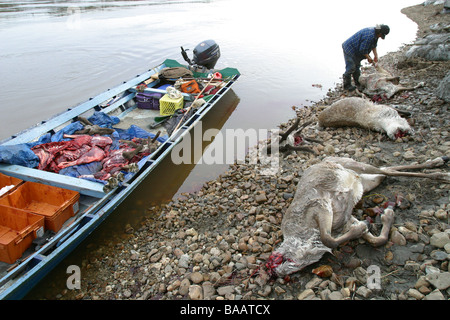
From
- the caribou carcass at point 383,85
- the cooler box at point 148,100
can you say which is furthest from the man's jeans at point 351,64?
the cooler box at point 148,100

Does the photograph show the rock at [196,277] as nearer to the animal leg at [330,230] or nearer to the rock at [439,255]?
the animal leg at [330,230]

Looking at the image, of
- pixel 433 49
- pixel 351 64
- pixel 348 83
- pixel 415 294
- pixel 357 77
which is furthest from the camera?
pixel 433 49

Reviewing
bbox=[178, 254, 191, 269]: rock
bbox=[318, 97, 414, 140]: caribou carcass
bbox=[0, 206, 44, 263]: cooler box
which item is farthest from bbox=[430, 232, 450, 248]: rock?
bbox=[0, 206, 44, 263]: cooler box

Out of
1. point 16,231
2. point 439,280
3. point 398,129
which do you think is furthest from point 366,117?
point 16,231

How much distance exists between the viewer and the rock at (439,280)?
3.01 metres

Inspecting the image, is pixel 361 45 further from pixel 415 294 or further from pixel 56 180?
pixel 56 180

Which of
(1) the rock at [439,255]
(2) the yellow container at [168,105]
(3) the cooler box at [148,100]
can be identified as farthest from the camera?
(3) the cooler box at [148,100]

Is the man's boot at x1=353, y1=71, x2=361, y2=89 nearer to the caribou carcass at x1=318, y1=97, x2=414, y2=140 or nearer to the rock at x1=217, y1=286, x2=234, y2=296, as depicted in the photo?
the caribou carcass at x1=318, y1=97, x2=414, y2=140

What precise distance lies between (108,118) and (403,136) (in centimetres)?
673

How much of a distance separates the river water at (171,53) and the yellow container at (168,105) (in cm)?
146

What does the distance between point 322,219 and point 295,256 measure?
56cm

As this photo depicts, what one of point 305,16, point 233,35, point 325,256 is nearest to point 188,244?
point 325,256

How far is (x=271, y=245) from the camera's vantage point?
4242 mm

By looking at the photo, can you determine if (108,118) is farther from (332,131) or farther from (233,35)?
(233,35)
